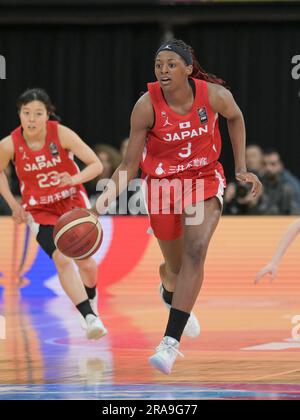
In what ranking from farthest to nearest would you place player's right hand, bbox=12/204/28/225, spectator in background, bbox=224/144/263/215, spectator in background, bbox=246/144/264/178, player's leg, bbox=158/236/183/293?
spectator in background, bbox=246/144/264/178 → spectator in background, bbox=224/144/263/215 → player's right hand, bbox=12/204/28/225 → player's leg, bbox=158/236/183/293

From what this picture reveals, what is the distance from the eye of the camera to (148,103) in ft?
23.5

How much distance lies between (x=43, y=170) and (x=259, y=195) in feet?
13.3

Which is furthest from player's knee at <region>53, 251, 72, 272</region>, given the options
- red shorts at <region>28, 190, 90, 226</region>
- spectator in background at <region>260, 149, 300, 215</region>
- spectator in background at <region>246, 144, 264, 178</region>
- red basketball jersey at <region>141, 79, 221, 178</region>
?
spectator in background at <region>246, 144, 264, 178</region>

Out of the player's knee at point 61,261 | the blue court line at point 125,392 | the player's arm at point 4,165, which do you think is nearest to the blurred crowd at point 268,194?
the player's arm at point 4,165

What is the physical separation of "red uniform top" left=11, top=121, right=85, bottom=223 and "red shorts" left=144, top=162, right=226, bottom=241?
1556 millimetres

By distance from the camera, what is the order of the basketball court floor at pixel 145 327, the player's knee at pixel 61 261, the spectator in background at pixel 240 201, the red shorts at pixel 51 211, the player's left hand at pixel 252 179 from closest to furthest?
the basketball court floor at pixel 145 327, the player's left hand at pixel 252 179, the player's knee at pixel 61 261, the red shorts at pixel 51 211, the spectator in background at pixel 240 201

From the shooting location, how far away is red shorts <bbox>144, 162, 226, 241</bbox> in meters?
7.18

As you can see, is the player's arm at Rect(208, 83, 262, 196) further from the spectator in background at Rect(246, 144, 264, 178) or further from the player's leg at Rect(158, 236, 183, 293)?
the spectator in background at Rect(246, 144, 264, 178)

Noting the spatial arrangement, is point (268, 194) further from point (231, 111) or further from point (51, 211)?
point (231, 111)

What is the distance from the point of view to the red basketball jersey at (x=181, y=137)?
714cm

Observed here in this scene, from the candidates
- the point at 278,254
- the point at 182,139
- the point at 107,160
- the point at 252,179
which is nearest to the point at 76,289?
the point at 278,254

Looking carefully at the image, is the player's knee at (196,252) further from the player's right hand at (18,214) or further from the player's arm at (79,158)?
the player's right hand at (18,214)
